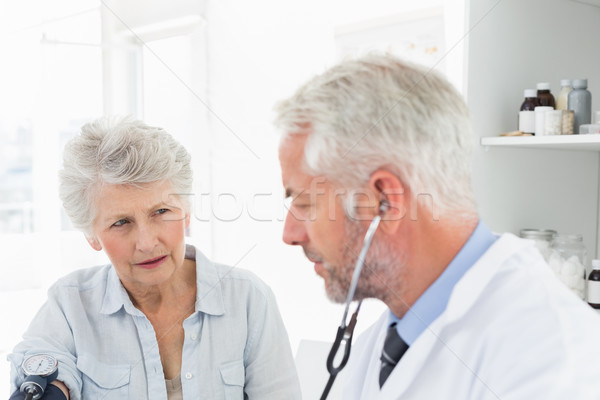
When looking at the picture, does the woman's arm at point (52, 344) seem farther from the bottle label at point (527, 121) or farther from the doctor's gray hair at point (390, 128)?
the bottle label at point (527, 121)

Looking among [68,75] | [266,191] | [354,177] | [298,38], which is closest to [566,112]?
[354,177]

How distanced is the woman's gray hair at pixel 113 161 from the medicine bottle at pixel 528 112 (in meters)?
0.74

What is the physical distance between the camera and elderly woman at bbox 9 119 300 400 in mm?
1017

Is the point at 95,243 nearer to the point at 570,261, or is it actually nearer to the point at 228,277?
the point at 228,277

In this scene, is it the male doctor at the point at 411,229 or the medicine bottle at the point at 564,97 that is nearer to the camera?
the male doctor at the point at 411,229

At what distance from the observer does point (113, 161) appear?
1.00 meters

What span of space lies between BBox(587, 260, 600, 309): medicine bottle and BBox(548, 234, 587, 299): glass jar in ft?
0.09

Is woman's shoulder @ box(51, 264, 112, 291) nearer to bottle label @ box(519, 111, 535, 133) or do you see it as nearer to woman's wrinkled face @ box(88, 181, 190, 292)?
woman's wrinkled face @ box(88, 181, 190, 292)

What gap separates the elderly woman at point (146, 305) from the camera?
1.02 metres

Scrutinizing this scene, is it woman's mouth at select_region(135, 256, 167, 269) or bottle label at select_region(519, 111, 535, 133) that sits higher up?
bottle label at select_region(519, 111, 535, 133)

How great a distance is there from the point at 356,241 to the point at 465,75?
0.71m

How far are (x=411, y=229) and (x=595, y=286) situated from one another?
2.58 ft

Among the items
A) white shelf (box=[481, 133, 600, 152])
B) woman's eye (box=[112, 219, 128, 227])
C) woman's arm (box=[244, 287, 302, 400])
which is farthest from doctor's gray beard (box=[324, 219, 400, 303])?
white shelf (box=[481, 133, 600, 152])

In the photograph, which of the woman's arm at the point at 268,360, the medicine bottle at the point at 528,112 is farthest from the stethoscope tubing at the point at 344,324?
the medicine bottle at the point at 528,112
